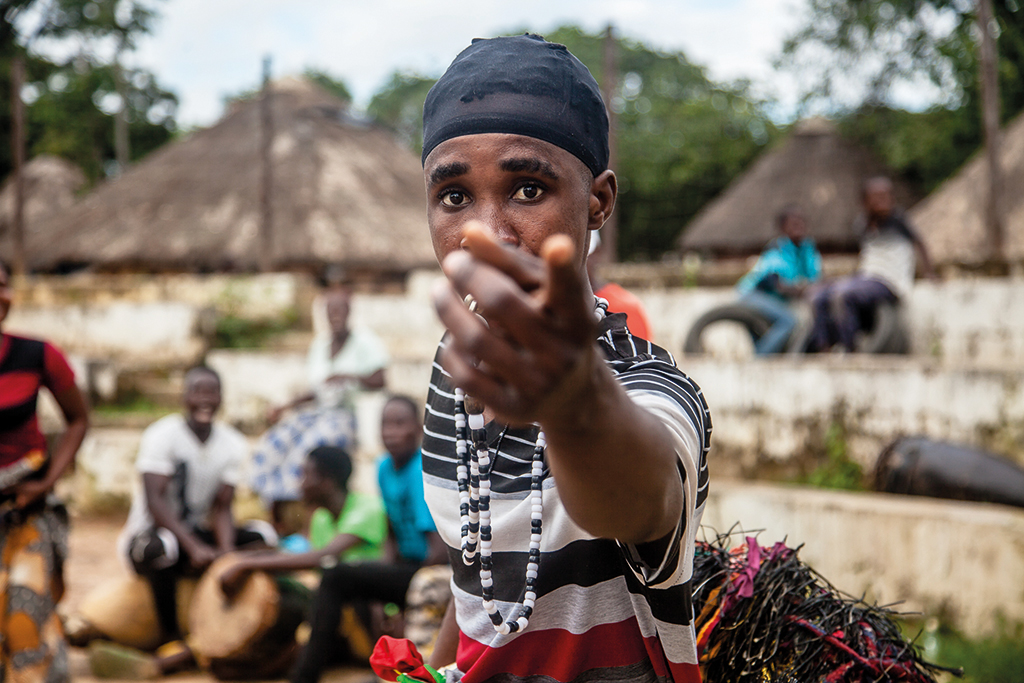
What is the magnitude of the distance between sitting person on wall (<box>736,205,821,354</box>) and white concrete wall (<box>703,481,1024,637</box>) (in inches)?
78.9

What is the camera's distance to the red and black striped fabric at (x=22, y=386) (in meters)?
3.38

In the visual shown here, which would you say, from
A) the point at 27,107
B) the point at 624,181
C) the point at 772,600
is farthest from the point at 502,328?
the point at 27,107

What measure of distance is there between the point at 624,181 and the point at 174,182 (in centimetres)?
1164

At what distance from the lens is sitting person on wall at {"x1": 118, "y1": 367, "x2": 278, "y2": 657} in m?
4.58

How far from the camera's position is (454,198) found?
42.6 inches

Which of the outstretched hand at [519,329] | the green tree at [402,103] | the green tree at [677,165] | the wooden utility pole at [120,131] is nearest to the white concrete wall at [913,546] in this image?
the outstretched hand at [519,329]

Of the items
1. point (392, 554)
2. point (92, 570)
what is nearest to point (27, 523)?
point (392, 554)

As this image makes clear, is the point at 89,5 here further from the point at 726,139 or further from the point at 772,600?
the point at 772,600

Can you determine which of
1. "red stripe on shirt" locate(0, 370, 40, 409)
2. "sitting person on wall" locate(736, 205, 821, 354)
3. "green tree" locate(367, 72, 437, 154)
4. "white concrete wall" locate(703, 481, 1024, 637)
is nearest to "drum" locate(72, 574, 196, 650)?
"red stripe on shirt" locate(0, 370, 40, 409)

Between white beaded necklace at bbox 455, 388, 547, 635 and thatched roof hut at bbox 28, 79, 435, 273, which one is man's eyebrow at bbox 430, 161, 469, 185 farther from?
thatched roof hut at bbox 28, 79, 435, 273

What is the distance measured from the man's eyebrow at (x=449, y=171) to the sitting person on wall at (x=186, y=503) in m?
4.05

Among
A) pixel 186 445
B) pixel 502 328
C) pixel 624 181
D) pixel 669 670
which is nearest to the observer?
pixel 502 328

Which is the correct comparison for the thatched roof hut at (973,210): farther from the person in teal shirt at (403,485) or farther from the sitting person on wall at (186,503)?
the sitting person on wall at (186,503)

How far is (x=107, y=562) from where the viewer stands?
21.6ft
